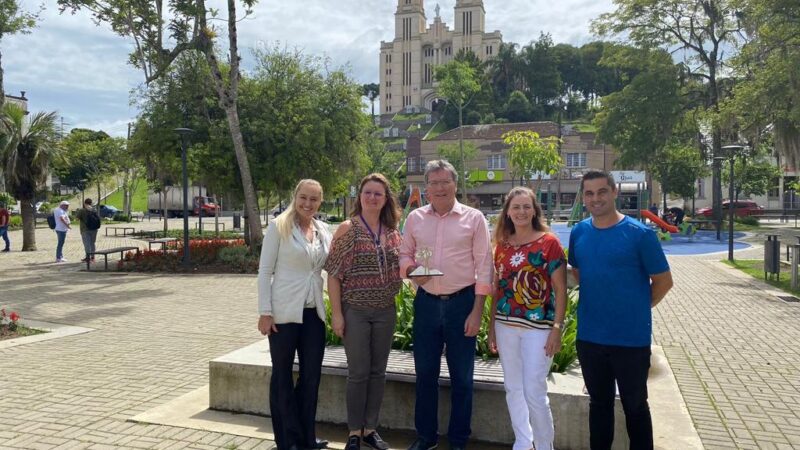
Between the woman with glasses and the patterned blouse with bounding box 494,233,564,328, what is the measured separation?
0.71 meters

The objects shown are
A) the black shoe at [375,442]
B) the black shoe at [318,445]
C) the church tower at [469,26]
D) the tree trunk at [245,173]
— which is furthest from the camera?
the church tower at [469,26]

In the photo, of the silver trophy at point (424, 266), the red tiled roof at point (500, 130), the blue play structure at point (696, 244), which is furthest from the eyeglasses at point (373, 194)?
the red tiled roof at point (500, 130)

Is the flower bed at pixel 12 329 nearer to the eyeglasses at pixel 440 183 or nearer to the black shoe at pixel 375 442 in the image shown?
the black shoe at pixel 375 442

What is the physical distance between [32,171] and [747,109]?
2289cm

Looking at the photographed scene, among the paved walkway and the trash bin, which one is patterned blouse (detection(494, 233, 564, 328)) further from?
the trash bin

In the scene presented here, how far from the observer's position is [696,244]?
25406 millimetres

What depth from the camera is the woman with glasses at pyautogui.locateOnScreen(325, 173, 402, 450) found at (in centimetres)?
370

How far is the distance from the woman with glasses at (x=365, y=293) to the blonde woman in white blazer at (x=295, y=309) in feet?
0.56

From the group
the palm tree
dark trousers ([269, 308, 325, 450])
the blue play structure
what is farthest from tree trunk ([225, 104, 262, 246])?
dark trousers ([269, 308, 325, 450])

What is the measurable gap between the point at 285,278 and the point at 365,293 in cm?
53

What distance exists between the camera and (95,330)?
27.2 feet

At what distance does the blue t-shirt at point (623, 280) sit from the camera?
3156 millimetres

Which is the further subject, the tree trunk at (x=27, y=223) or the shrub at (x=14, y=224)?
the shrub at (x=14, y=224)

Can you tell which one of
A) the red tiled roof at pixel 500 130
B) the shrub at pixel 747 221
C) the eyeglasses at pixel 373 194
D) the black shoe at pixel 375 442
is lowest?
the black shoe at pixel 375 442
